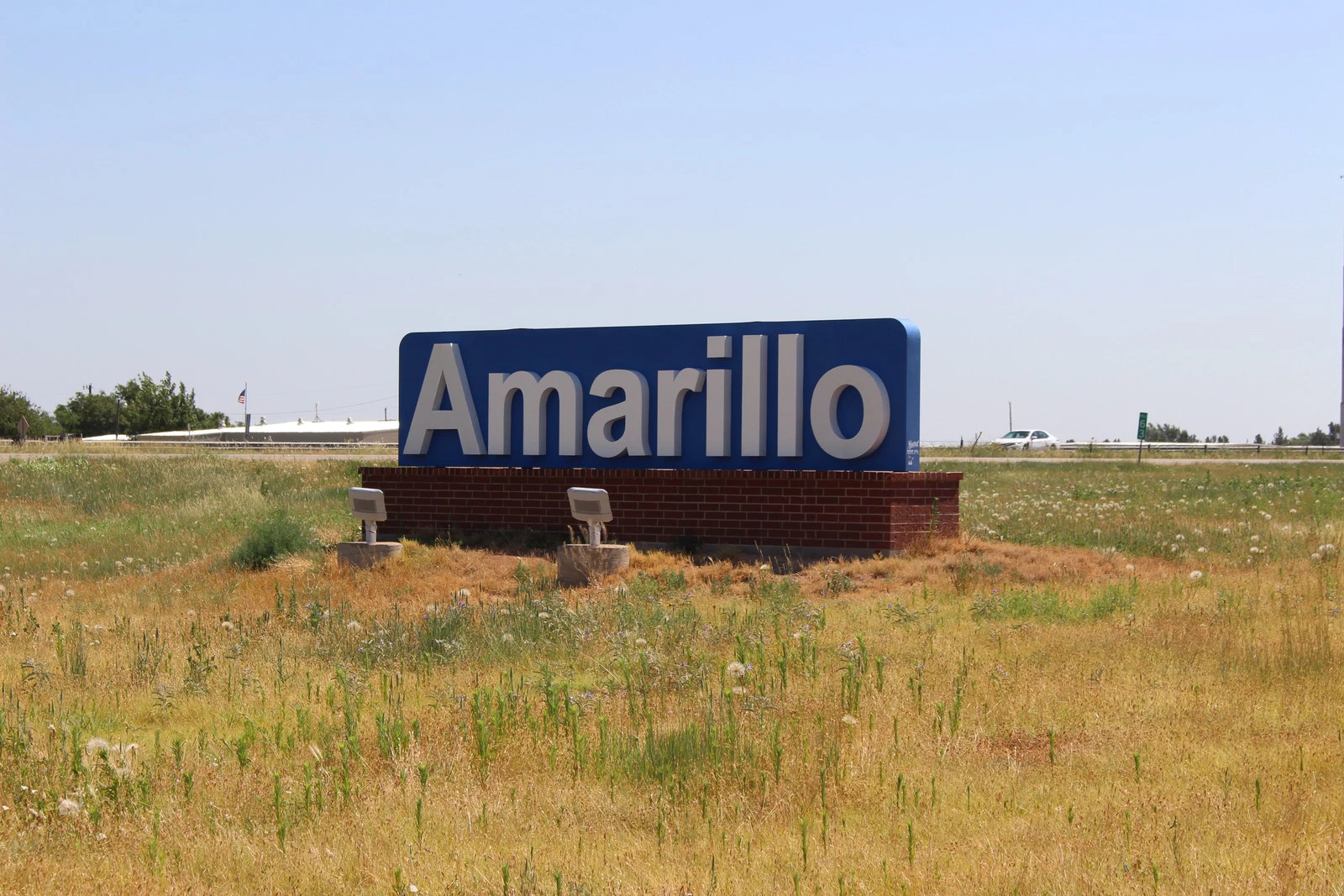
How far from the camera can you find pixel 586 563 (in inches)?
587

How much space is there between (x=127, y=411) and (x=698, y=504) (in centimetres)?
10019

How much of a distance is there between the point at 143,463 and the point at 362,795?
109ft

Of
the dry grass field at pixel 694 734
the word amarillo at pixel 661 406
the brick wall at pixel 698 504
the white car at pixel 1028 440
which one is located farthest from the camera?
the white car at pixel 1028 440

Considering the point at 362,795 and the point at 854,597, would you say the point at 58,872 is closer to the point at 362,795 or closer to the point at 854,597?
the point at 362,795

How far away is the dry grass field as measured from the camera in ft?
18.1

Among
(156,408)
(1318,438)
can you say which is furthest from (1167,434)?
(156,408)

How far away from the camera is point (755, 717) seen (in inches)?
300

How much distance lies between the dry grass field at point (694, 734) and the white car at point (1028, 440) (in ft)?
198

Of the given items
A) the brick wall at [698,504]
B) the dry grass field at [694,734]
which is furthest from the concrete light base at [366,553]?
the brick wall at [698,504]

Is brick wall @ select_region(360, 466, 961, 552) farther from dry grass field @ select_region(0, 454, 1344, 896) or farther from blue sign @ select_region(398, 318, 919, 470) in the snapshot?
dry grass field @ select_region(0, 454, 1344, 896)

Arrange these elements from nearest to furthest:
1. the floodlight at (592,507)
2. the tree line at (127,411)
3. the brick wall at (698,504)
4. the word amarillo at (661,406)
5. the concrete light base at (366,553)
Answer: the floodlight at (592,507) → the brick wall at (698,504) → the concrete light base at (366,553) → the word amarillo at (661,406) → the tree line at (127,411)

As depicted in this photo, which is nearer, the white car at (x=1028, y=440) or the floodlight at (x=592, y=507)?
the floodlight at (x=592, y=507)

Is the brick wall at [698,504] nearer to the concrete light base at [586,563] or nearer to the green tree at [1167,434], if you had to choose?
the concrete light base at [586,563]

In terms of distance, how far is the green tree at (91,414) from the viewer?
10888cm
